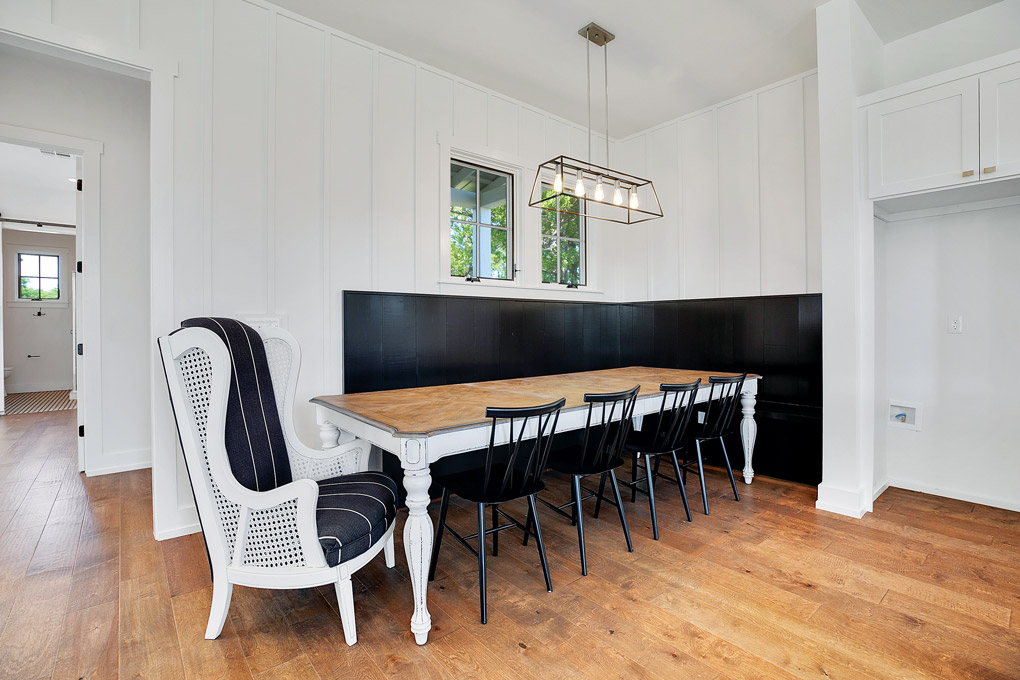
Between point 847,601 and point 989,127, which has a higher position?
point 989,127

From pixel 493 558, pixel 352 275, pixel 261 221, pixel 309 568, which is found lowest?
pixel 493 558

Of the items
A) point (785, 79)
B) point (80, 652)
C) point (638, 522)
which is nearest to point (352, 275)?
point (80, 652)

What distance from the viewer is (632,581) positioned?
7.08ft

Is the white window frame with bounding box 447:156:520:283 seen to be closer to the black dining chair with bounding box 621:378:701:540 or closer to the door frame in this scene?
the black dining chair with bounding box 621:378:701:540

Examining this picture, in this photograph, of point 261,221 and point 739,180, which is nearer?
point 261,221

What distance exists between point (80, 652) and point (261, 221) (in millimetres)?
2114

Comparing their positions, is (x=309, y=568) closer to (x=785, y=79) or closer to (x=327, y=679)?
(x=327, y=679)

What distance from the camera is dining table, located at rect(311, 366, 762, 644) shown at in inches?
68.6

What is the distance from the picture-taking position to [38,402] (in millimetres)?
6938

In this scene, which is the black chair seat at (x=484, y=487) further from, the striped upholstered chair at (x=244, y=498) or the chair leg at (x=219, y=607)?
the chair leg at (x=219, y=607)

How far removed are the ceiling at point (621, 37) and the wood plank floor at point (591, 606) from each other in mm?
3111

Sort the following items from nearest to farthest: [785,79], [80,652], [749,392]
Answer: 1. [80,652]
2. [749,392]
3. [785,79]

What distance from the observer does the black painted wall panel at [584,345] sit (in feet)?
10.3

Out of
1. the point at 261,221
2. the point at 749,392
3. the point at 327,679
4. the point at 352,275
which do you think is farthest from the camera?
the point at 749,392
